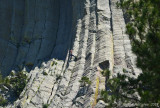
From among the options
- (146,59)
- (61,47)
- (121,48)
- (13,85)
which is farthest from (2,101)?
Answer: (146,59)

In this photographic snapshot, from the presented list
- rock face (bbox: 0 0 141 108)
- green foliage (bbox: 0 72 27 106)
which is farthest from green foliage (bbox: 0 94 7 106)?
rock face (bbox: 0 0 141 108)

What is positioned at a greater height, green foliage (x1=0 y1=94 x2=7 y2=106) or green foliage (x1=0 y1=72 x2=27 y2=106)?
green foliage (x1=0 y1=72 x2=27 y2=106)

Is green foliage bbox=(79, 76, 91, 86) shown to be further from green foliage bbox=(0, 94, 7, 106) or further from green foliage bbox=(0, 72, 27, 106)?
green foliage bbox=(0, 94, 7, 106)

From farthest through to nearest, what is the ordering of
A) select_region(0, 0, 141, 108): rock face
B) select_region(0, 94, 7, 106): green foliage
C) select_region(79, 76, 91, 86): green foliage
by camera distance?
select_region(0, 94, 7, 106): green foliage
select_region(0, 0, 141, 108): rock face
select_region(79, 76, 91, 86): green foliage

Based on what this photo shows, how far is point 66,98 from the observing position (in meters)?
23.1

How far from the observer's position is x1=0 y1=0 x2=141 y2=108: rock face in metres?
23.7

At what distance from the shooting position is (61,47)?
1356 inches

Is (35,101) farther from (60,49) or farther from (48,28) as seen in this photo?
(48,28)

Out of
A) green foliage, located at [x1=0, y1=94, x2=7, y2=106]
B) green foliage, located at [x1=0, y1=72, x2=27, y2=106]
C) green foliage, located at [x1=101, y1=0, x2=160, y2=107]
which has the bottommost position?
green foliage, located at [x1=101, y1=0, x2=160, y2=107]

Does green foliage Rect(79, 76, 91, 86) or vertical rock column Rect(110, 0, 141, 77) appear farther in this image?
green foliage Rect(79, 76, 91, 86)

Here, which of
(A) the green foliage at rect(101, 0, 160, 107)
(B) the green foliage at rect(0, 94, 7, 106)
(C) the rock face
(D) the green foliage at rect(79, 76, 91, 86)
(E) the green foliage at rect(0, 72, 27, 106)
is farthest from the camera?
(E) the green foliage at rect(0, 72, 27, 106)

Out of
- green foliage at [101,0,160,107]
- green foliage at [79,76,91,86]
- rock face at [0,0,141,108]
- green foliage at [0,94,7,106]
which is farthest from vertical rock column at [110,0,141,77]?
green foliage at [0,94,7,106]

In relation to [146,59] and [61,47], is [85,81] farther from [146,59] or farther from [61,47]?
[61,47]

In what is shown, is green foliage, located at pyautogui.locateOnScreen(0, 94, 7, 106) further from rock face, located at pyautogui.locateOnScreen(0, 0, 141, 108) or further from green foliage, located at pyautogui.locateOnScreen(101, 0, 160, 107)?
green foliage, located at pyautogui.locateOnScreen(101, 0, 160, 107)
